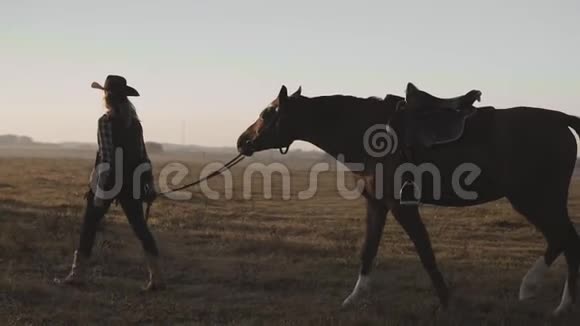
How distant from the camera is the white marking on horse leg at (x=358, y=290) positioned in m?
6.43

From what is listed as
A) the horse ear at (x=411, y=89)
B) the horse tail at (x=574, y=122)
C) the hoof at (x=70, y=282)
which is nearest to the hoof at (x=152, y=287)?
the hoof at (x=70, y=282)

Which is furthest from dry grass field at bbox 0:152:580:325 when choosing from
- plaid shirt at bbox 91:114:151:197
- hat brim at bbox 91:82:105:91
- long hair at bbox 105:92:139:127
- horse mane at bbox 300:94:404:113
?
hat brim at bbox 91:82:105:91

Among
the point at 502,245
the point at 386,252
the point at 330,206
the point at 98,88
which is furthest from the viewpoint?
the point at 330,206

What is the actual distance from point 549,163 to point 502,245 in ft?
19.7

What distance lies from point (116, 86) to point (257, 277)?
2878 millimetres

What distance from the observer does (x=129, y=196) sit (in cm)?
671

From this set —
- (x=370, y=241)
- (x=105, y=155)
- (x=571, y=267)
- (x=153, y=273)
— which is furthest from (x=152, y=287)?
(x=571, y=267)

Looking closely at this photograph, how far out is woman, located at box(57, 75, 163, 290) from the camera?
6.54m

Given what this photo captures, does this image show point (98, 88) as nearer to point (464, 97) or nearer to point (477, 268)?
point (464, 97)

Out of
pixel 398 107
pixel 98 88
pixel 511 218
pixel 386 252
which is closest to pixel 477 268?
pixel 386 252

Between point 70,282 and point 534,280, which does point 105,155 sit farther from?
point 534,280

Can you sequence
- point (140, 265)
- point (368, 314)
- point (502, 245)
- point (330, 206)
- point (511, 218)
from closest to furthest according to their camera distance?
point (368, 314)
point (140, 265)
point (502, 245)
point (511, 218)
point (330, 206)

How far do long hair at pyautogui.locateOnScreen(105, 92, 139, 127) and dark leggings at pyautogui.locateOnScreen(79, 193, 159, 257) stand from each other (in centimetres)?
87

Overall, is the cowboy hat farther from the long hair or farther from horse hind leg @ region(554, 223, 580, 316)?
horse hind leg @ region(554, 223, 580, 316)
